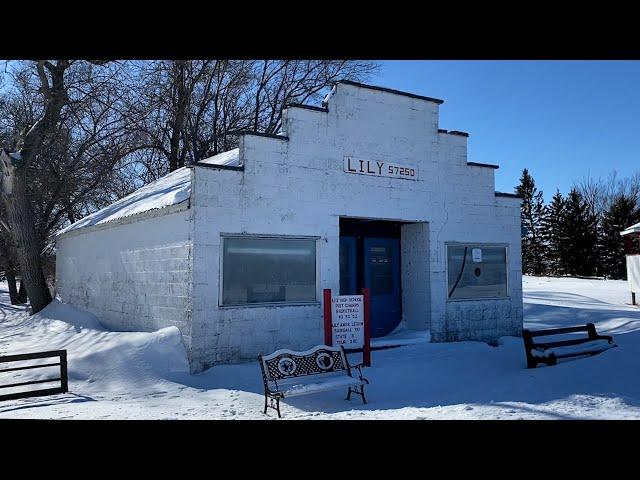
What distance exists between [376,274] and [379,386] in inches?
166

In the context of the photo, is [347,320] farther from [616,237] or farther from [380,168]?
[616,237]

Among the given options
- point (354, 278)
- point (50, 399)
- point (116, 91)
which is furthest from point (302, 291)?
point (116, 91)

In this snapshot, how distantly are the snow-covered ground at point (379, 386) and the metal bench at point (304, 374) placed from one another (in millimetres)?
267

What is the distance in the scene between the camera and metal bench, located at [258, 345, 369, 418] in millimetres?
7125

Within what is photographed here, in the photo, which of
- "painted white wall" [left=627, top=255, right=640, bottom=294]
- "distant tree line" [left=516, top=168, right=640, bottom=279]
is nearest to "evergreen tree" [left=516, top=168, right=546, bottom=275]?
"distant tree line" [left=516, top=168, right=640, bottom=279]

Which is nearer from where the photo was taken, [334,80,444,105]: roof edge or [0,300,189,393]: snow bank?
[0,300,189,393]: snow bank

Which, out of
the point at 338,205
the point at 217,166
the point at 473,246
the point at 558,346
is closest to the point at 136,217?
the point at 217,166

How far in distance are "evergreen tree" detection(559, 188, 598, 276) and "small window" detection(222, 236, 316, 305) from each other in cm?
4464

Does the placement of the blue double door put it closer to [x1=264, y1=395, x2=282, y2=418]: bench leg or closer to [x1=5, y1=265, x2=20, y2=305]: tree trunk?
[x1=264, y1=395, x2=282, y2=418]: bench leg

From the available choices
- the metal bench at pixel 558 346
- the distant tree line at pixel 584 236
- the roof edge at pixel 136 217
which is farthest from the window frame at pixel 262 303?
the distant tree line at pixel 584 236

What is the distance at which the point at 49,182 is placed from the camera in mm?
22672

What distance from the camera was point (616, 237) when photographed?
4659 cm
